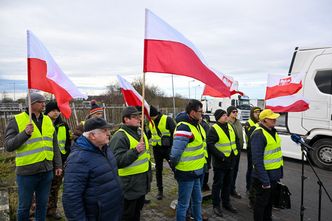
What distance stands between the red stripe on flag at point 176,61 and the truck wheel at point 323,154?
5.44m

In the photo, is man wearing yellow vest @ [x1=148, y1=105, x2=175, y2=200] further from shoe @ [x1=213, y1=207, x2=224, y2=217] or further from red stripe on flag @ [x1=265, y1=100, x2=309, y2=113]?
red stripe on flag @ [x1=265, y1=100, x2=309, y2=113]

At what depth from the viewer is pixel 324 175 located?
271 inches

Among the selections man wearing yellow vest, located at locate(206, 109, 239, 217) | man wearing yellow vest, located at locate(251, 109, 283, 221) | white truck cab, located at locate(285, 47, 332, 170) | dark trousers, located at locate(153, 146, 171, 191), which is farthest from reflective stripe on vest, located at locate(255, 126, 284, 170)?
white truck cab, located at locate(285, 47, 332, 170)

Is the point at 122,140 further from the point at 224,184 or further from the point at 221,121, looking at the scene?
the point at 224,184

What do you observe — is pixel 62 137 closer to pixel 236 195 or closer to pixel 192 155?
pixel 192 155

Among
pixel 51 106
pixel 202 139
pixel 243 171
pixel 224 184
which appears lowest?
pixel 243 171

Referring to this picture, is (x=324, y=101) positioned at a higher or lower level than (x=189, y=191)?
higher

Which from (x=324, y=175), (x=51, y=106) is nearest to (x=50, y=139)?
(x=51, y=106)

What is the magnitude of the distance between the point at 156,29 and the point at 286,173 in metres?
5.84

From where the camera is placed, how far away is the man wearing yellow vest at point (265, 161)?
355 cm

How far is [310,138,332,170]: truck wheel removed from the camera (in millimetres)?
7246

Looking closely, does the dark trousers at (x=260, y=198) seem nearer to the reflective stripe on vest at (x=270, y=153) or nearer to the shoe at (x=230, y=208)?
the reflective stripe on vest at (x=270, y=153)

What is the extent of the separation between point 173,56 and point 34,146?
2038 millimetres

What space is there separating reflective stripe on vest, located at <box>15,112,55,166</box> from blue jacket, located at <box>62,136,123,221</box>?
1.17 metres
